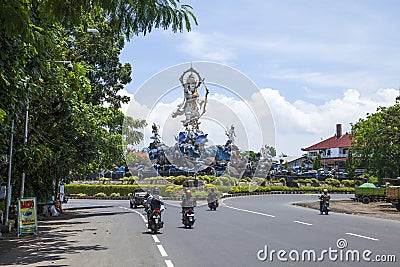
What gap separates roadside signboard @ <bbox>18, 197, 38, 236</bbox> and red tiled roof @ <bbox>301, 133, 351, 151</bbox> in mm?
97795

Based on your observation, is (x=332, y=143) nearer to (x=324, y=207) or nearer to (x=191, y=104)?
(x=191, y=104)

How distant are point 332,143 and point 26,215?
105701mm

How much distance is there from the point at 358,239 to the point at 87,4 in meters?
12.4

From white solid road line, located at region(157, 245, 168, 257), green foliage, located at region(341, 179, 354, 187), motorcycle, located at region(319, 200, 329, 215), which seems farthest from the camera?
green foliage, located at region(341, 179, 354, 187)

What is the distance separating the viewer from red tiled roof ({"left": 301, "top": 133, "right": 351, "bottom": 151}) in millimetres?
112188

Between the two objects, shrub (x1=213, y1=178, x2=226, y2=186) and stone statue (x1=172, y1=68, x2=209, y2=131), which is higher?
stone statue (x1=172, y1=68, x2=209, y2=131)

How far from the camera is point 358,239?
1623cm

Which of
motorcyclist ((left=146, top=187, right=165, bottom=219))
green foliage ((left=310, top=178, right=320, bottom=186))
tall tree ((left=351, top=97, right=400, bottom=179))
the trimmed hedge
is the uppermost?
tall tree ((left=351, top=97, right=400, bottom=179))

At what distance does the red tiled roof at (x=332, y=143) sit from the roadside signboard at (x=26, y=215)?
3850 inches

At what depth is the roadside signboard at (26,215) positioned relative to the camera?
18422 mm

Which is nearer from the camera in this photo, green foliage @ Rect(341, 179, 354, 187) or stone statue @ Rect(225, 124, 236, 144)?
stone statue @ Rect(225, 124, 236, 144)

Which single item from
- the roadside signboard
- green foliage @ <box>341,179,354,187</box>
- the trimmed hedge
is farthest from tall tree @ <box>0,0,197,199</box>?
green foliage @ <box>341,179,354,187</box>

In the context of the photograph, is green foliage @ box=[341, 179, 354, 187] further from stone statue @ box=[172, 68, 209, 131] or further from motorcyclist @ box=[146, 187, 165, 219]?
motorcyclist @ box=[146, 187, 165, 219]

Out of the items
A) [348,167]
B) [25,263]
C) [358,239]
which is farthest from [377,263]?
[348,167]
